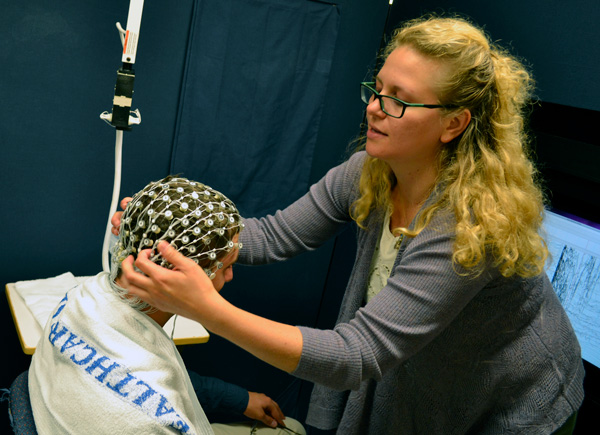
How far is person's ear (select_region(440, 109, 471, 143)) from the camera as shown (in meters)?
1.41

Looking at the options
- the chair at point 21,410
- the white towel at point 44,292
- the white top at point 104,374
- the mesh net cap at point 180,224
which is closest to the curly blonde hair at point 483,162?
the mesh net cap at point 180,224

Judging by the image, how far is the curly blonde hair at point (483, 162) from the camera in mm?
1317

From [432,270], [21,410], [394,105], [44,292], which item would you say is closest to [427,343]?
[432,270]

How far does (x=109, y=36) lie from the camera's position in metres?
2.12

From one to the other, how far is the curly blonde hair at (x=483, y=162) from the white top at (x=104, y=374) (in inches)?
25.6

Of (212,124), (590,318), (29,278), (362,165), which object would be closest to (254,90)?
(212,124)

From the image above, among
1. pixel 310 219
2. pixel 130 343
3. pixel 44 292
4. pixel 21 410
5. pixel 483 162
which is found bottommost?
pixel 44 292

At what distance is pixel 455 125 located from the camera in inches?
56.4

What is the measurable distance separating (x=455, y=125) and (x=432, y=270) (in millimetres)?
385

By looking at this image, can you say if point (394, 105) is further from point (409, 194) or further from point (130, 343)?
point (130, 343)

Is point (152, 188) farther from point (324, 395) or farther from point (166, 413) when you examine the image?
point (324, 395)

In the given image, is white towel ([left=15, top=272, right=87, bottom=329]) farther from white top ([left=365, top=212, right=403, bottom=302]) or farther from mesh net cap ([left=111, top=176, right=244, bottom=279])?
white top ([left=365, top=212, right=403, bottom=302])

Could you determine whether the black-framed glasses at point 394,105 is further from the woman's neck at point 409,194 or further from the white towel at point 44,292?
the white towel at point 44,292

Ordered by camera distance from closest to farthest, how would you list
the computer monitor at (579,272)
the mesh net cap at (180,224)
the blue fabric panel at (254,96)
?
the mesh net cap at (180,224) → the computer monitor at (579,272) → the blue fabric panel at (254,96)
